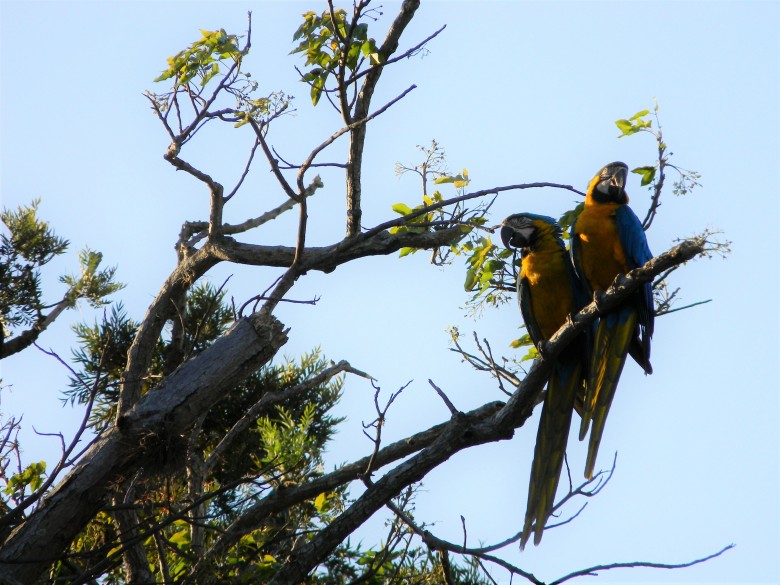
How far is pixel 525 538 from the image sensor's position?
3.33 m

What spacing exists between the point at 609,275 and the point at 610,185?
56cm

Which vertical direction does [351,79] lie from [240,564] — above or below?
above

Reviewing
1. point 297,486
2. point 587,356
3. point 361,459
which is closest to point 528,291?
point 587,356

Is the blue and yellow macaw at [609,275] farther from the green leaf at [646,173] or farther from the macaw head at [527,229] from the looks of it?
the green leaf at [646,173]

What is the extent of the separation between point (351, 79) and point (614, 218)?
55.5 inches

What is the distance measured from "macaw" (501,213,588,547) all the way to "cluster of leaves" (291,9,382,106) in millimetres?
1161

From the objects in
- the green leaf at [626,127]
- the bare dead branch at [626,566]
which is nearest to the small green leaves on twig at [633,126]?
the green leaf at [626,127]

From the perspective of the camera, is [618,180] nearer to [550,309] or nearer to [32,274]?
[550,309]

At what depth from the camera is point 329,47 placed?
3891mm

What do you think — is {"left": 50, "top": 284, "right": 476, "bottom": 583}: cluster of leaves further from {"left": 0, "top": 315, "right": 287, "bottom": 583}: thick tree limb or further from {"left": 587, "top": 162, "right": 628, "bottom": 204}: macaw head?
{"left": 587, "top": 162, "right": 628, "bottom": 204}: macaw head

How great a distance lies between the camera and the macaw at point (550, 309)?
12.0ft

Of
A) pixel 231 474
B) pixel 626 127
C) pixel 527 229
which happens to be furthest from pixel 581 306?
pixel 231 474

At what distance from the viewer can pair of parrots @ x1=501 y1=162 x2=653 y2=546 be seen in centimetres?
353

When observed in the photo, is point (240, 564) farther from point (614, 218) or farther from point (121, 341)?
point (614, 218)
